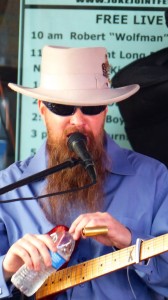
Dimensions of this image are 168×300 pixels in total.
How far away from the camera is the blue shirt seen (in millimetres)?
2369

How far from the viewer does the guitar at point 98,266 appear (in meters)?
2.12

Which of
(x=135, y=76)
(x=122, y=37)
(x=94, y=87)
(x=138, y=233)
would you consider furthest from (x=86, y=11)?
(x=138, y=233)

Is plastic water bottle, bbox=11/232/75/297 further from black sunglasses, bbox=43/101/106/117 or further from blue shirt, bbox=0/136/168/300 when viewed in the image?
black sunglasses, bbox=43/101/106/117

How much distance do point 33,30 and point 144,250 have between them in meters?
1.42

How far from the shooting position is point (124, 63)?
10.7ft

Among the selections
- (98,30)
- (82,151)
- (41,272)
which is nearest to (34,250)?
(41,272)

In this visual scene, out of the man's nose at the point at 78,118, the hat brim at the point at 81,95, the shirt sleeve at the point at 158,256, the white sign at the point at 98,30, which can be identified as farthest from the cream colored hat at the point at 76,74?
the white sign at the point at 98,30

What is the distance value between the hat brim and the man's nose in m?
0.03

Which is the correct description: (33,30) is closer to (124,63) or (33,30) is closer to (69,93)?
(124,63)

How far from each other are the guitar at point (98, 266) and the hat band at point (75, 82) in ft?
1.95

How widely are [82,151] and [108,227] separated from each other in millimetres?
275

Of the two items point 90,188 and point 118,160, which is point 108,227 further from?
point 118,160

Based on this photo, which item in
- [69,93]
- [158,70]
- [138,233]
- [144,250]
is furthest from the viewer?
[158,70]

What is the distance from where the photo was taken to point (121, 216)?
2.47m
